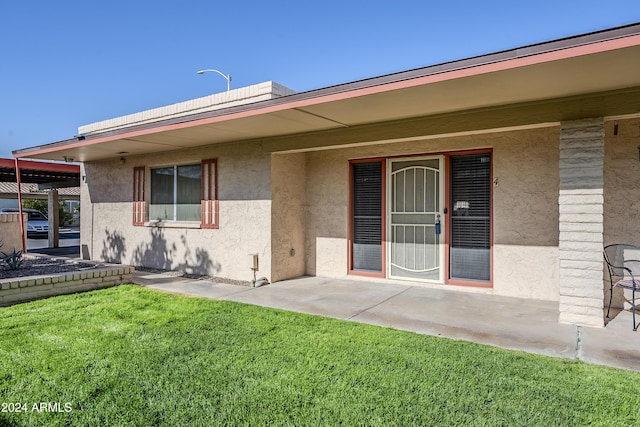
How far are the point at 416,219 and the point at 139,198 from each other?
6520mm

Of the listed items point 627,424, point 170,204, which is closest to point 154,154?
point 170,204

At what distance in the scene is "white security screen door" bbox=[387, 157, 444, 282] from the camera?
671cm

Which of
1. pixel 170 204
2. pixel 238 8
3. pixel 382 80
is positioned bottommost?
pixel 170 204

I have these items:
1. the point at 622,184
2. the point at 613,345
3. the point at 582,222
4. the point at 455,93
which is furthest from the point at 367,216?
the point at 613,345

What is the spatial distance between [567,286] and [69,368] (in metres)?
5.23

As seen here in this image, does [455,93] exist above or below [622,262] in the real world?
above

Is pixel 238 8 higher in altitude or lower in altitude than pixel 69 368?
higher

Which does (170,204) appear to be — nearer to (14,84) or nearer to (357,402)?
(357,402)

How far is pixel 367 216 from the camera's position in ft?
24.4

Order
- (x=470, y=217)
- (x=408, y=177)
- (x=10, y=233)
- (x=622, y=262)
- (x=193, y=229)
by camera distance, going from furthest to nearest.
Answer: (x=10, y=233), (x=193, y=229), (x=408, y=177), (x=470, y=217), (x=622, y=262)

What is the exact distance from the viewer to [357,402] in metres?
2.73

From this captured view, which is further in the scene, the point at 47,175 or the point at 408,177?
the point at 47,175

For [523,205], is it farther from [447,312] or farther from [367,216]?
[367,216]

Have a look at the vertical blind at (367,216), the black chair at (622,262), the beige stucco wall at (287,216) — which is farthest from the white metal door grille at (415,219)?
the black chair at (622,262)
